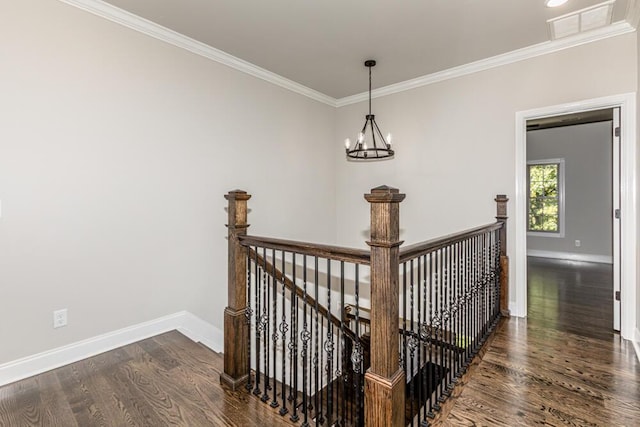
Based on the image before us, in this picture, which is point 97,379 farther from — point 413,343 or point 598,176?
point 598,176

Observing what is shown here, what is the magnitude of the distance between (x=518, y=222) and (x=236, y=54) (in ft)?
11.5

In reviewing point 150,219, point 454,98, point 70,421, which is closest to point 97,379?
point 70,421

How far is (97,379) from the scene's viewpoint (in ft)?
7.44

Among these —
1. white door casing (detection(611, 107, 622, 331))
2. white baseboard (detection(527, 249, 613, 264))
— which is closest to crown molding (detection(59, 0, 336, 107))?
white door casing (detection(611, 107, 622, 331))

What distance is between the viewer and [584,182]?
6957mm

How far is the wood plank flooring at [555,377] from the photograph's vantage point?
188cm

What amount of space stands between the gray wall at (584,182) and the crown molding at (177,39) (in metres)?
6.05

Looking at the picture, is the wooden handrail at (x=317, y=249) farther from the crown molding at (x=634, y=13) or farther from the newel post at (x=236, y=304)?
the crown molding at (x=634, y=13)

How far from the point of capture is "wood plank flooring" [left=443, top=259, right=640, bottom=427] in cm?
188

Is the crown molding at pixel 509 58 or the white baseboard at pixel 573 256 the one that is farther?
the white baseboard at pixel 573 256

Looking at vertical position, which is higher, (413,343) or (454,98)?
(454,98)

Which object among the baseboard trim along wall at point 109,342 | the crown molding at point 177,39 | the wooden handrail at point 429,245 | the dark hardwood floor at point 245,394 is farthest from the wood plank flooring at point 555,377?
the crown molding at point 177,39

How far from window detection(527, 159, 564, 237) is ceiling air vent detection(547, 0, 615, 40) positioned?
5.01 m

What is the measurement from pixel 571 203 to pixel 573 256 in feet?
3.76
